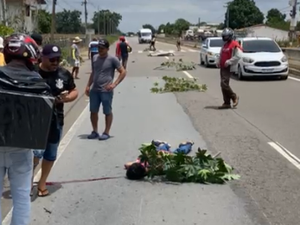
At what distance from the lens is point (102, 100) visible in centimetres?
870

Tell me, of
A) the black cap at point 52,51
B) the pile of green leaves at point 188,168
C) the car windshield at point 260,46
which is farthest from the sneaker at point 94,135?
the car windshield at point 260,46

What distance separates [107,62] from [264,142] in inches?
115

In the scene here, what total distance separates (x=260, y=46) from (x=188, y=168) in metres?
16.1

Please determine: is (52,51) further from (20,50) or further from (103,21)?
(103,21)

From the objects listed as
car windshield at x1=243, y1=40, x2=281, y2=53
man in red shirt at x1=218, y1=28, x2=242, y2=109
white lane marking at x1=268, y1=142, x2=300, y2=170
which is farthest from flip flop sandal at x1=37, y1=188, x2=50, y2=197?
car windshield at x1=243, y1=40, x2=281, y2=53

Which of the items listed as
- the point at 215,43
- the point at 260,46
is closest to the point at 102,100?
the point at 260,46

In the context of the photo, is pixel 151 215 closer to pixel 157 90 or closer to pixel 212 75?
pixel 157 90

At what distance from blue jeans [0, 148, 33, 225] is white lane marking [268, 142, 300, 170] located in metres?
4.26

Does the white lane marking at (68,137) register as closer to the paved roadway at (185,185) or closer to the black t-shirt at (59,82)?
the paved roadway at (185,185)

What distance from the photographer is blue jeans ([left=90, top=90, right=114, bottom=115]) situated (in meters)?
8.66

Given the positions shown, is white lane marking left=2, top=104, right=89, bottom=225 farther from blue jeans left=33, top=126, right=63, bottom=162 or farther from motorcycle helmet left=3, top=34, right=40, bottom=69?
motorcycle helmet left=3, top=34, right=40, bottom=69

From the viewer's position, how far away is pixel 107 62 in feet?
28.3

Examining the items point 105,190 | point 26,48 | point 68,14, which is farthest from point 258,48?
point 68,14

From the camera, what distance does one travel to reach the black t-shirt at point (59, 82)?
5.32 meters
